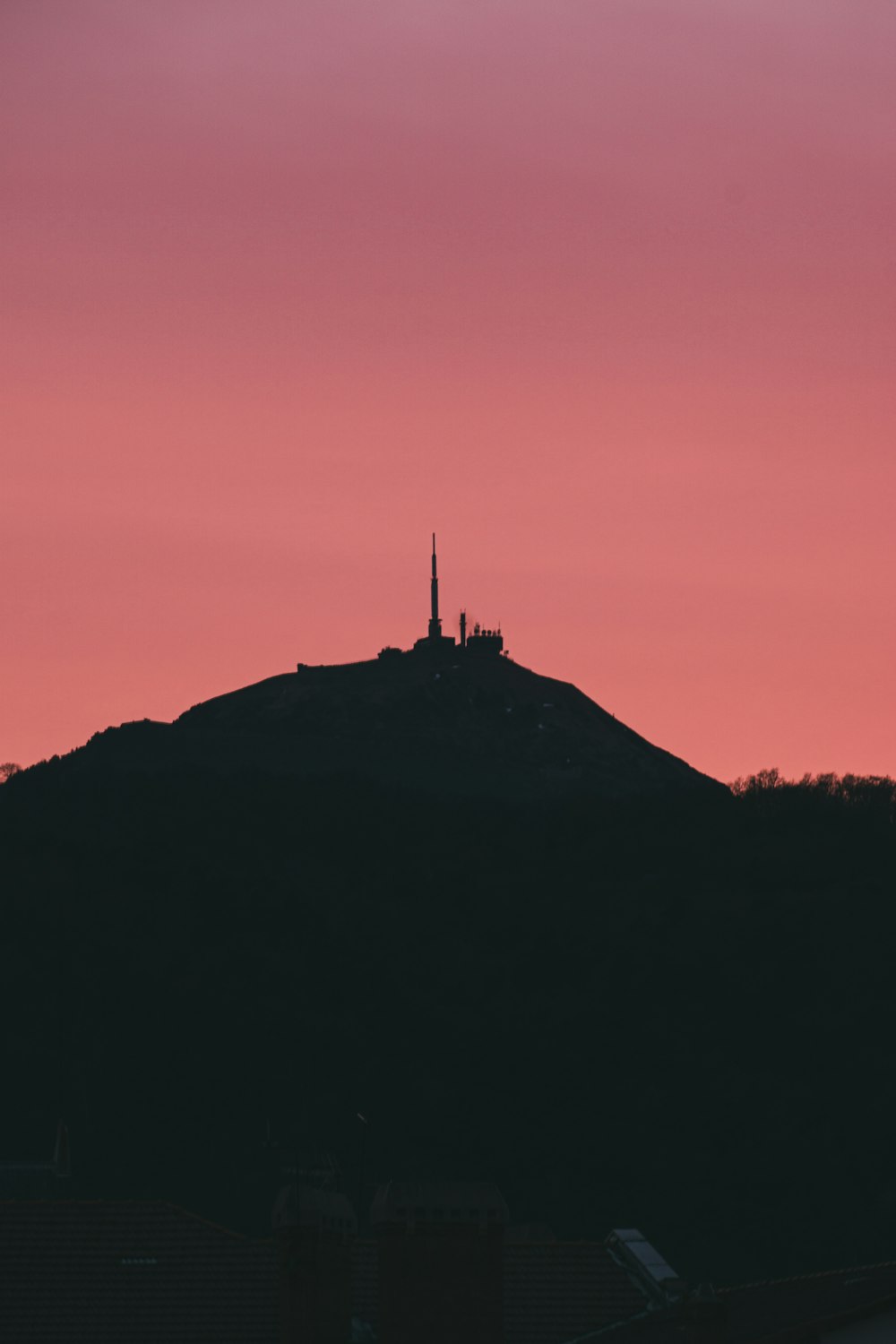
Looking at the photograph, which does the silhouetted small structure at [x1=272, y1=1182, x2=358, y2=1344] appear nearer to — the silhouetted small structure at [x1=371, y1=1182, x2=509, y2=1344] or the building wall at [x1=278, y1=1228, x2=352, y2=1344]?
the building wall at [x1=278, y1=1228, x2=352, y2=1344]

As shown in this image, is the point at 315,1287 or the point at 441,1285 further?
the point at 315,1287

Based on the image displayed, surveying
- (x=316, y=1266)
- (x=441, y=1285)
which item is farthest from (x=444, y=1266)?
(x=316, y=1266)

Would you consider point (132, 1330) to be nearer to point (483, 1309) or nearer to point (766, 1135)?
point (483, 1309)

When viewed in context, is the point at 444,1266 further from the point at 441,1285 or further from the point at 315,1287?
the point at 315,1287

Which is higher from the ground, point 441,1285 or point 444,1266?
point 444,1266

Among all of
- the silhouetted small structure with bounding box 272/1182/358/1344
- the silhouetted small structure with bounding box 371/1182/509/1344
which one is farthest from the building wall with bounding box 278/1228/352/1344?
the silhouetted small structure with bounding box 371/1182/509/1344

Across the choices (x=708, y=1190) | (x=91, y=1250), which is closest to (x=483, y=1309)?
(x=91, y=1250)

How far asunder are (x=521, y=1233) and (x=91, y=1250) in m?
39.7

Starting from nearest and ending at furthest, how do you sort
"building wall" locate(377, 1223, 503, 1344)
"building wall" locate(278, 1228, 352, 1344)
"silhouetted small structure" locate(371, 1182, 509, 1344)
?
"silhouetted small structure" locate(371, 1182, 509, 1344) < "building wall" locate(377, 1223, 503, 1344) < "building wall" locate(278, 1228, 352, 1344)

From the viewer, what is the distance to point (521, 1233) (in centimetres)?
7812

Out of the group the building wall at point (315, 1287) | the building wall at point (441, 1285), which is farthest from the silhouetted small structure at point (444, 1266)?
the building wall at point (315, 1287)

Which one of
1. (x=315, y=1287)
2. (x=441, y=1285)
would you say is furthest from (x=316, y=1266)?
(x=441, y=1285)

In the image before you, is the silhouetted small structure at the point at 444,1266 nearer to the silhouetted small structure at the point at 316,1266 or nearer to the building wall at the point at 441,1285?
the building wall at the point at 441,1285

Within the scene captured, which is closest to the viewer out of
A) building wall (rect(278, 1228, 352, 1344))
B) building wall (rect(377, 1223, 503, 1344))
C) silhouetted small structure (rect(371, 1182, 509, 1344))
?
silhouetted small structure (rect(371, 1182, 509, 1344))
